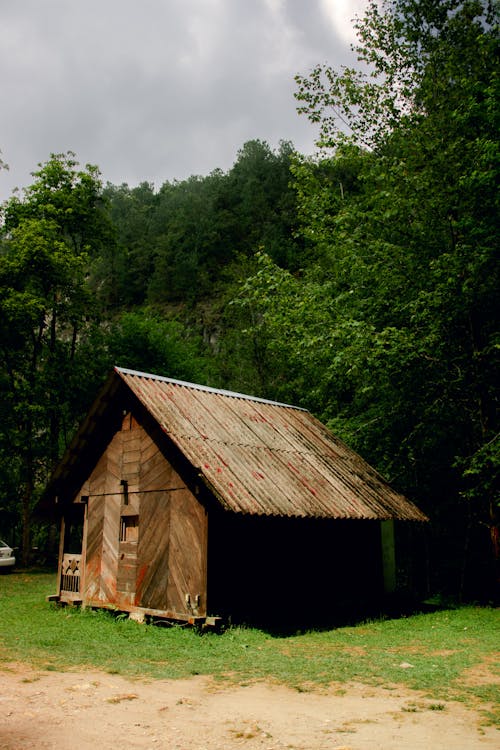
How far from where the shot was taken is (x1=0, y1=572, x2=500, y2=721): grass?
7.93m

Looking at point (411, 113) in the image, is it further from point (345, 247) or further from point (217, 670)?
point (217, 670)

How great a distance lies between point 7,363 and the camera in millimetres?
28344

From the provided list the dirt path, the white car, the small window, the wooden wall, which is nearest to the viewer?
the dirt path

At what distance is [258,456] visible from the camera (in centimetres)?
1358

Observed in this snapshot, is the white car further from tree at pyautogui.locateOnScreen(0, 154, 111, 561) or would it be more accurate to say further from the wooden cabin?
the wooden cabin

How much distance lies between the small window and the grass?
171 centimetres

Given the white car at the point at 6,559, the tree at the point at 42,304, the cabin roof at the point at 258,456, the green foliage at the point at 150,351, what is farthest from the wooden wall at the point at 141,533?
the green foliage at the point at 150,351

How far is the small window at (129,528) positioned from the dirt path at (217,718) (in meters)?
→ 5.72

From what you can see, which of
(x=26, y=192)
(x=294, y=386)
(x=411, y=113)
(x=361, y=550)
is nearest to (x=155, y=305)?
(x=26, y=192)

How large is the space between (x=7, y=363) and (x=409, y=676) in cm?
2506

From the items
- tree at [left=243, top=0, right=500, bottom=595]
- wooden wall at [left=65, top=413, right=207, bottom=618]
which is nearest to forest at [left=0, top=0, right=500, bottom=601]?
tree at [left=243, top=0, right=500, bottom=595]

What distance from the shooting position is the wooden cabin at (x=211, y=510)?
11734 mm

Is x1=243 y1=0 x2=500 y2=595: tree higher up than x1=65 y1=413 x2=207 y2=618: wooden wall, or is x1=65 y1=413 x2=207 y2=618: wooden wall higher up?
x1=243 y1=0 x2=500 y2=595: tree

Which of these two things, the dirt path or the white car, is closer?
→ the dirt path
